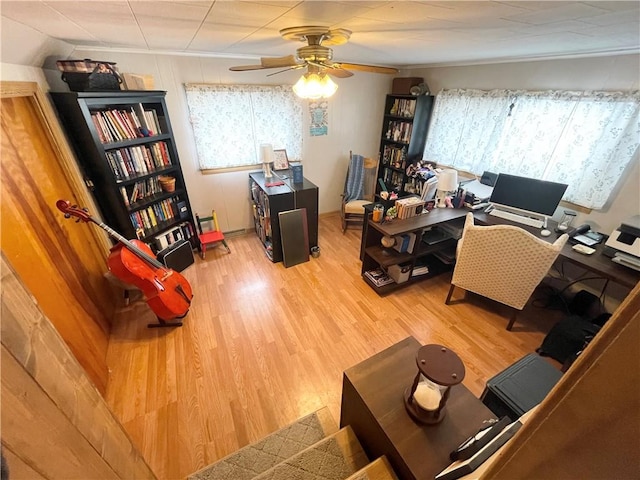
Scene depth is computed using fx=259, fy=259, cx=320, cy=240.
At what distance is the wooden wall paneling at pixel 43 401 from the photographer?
0.44 m

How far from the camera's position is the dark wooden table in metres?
0.95

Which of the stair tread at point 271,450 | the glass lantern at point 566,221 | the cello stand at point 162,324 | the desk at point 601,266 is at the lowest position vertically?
the stair tread at point 271,450

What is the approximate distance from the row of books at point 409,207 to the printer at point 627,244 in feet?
4.68

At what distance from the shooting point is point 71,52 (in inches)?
86.2

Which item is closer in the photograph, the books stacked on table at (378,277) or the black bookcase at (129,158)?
the black bookcase at (129,158)

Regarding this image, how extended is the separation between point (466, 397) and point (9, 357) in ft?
4.69

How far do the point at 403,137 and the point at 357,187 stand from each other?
39.4 inches

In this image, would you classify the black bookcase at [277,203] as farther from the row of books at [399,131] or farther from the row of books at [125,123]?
the row of books at [399,131]

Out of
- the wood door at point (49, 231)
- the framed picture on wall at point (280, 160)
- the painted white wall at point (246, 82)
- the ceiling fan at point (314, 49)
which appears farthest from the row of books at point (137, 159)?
the ceiling fan at point (314, 49)

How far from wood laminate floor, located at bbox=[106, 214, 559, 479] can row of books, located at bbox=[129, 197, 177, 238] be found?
0.64 meters

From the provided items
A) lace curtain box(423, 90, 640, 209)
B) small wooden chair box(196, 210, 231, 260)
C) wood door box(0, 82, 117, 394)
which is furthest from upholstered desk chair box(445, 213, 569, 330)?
wood door box(0, 82, 117, 394)

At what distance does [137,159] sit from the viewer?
2520mm

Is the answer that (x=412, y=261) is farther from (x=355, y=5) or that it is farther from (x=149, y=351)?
(x=149, y=351)

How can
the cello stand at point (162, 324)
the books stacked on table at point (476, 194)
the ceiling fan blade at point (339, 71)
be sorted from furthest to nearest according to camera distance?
the books stacked on table at point (476, 194)
the cello stand at point (162, 324)
the ceiling fan blade at point (339, 71)
